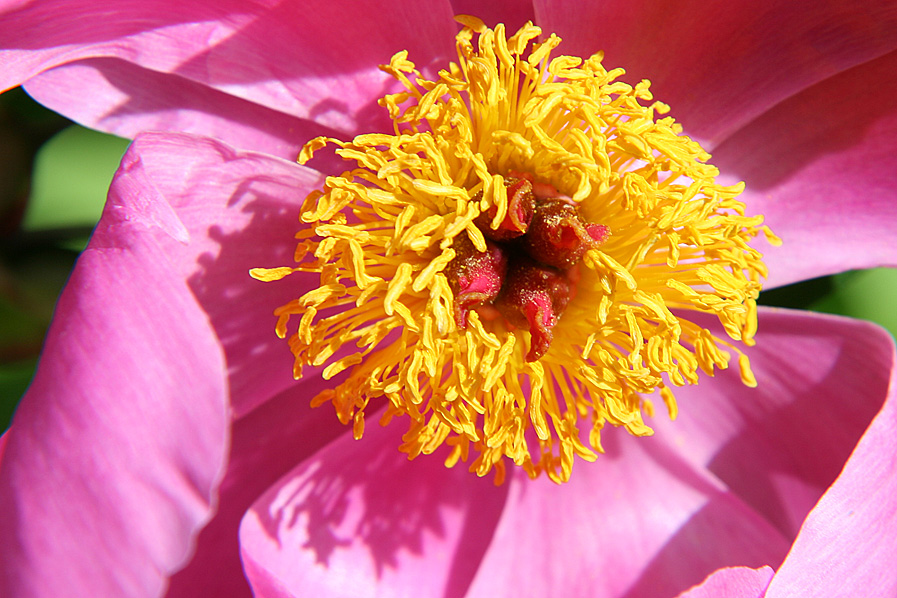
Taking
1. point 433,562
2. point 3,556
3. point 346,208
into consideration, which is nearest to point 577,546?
point 433,562

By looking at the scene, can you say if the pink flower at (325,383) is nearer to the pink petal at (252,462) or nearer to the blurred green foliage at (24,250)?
the pink petal at (252,462)

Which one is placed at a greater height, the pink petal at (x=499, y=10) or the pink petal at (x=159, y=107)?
the pink petal at (x=499, y=10)

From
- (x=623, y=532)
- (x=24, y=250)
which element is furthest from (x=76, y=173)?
(x=623, y=532)

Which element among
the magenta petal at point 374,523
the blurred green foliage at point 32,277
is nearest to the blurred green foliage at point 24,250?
the blurred green foliage at point 32,277

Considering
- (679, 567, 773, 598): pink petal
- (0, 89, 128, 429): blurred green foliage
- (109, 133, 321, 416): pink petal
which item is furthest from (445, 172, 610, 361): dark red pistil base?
(0, 89, 128, 429): blurred green foliage

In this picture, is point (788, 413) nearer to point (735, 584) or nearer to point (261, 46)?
point (735, 584)

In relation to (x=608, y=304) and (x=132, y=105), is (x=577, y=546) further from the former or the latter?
(x=132, y=105)

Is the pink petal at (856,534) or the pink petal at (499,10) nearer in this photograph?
the pink petal at (856,534)
